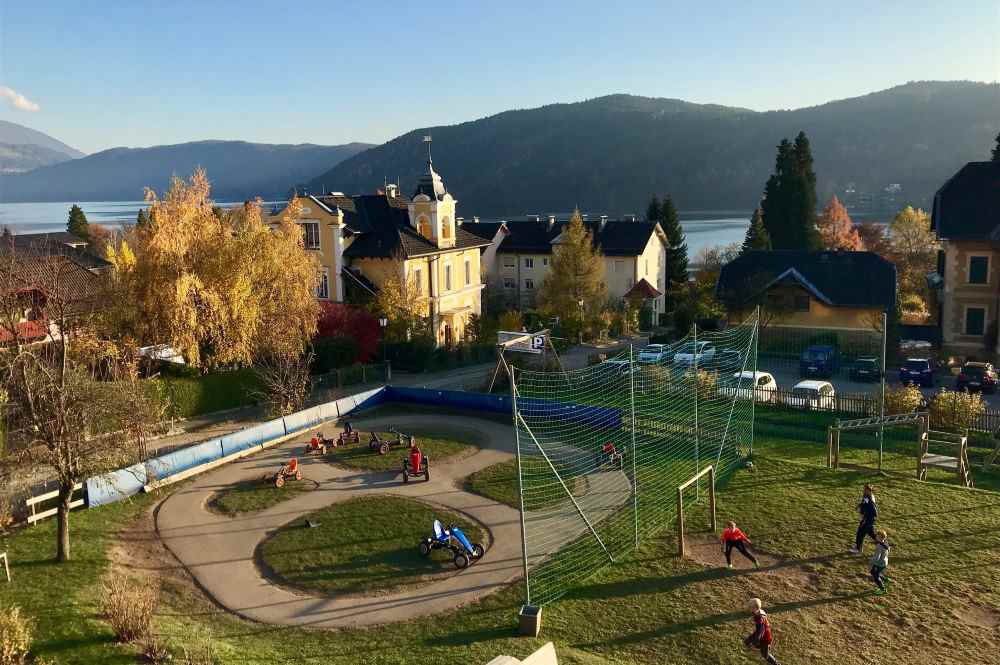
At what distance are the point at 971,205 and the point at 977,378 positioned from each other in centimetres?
1199

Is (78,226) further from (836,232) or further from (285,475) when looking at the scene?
(836,232)

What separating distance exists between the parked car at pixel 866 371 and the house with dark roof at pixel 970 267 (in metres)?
7.34

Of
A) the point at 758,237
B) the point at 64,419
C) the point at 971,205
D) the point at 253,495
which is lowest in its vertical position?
the point at 253,495

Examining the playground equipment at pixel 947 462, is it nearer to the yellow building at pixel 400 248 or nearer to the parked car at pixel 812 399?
the parked car at pixel 812 399

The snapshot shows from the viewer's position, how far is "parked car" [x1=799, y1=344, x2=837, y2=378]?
35.1 metres

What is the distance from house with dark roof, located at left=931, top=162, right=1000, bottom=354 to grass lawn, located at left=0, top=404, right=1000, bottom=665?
77.8 ft

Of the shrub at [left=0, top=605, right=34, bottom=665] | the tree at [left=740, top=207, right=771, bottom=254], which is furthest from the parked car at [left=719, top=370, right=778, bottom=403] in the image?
the tree at [left=740, top=207, right=771, bottom=254]

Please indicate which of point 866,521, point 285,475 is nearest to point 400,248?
point 285,475

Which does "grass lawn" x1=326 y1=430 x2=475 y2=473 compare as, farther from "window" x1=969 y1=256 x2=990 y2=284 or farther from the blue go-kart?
"window" x1=969 y1=256 x2=990 y2=284

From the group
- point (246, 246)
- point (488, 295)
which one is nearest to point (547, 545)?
point (246, 246)

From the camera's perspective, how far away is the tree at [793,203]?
61.2 metres

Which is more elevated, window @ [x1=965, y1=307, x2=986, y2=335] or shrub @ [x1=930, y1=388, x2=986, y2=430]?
window @ [x1=965, y1=307, x2=986, y2=335]

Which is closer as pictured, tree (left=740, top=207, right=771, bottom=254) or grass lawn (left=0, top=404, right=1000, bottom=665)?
grass lawn (left=0, top=404, right=1000, bottom=665)

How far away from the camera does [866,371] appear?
34.1 m
